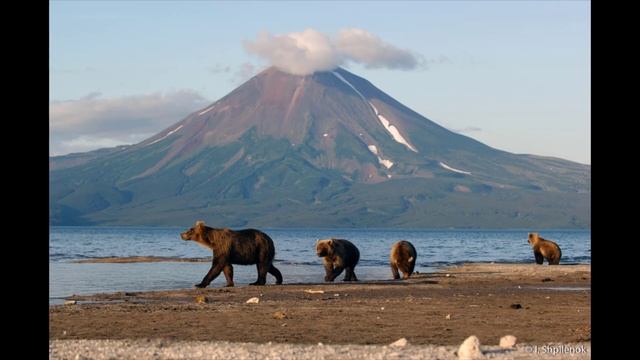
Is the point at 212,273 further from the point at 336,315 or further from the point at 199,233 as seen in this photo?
the point at 336,315

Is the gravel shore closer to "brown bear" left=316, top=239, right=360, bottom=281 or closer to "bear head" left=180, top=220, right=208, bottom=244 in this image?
"bear head" left=180, top=220, right=208, bottom=244

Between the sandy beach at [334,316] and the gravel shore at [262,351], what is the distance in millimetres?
461

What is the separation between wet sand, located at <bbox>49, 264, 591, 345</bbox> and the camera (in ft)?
47.8

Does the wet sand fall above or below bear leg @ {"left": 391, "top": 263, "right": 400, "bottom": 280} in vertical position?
above

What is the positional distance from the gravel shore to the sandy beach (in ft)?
1.51

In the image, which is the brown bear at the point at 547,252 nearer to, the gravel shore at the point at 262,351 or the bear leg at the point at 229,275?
the bear leg at the point at 229,275

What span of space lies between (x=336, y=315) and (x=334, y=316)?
8.7 inches

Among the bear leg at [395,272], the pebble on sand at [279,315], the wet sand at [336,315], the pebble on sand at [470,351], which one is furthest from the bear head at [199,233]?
the pebble on sand at [470,351]

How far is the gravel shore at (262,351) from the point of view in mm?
10984

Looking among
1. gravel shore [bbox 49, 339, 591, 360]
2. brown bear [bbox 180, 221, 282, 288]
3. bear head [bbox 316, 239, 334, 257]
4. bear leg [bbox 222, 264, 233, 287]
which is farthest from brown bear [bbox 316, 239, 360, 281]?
gravel shore [bbox 49, 339, 591, 360]

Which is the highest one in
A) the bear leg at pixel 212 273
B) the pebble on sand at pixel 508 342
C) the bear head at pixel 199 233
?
the bear head at pixel 199 233
